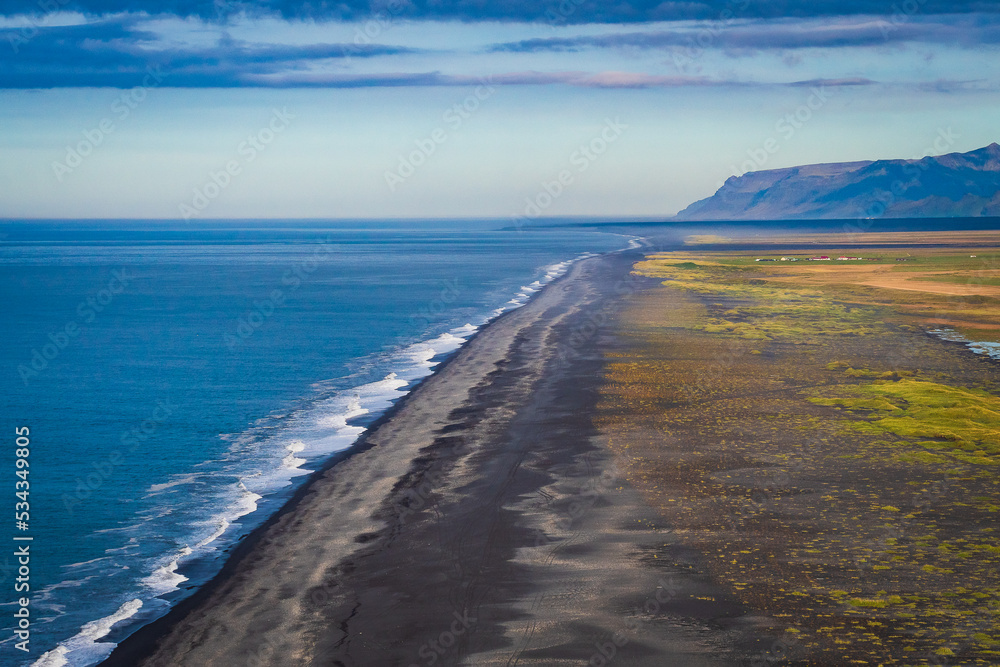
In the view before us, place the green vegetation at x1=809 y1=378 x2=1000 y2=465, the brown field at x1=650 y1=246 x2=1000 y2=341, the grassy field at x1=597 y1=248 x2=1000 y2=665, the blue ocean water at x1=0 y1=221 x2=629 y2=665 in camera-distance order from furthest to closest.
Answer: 1. the brown field at x1=650 y1=246 x2=1000 y2=341
2. the green vegetation at x1=809 y1=378 x2=1000 y2=465
3. the blue ocean water at x1=0 y1=221 x2=629 y2=665
4. the grassy field at x1=597 y1=248 x2=1000 y2=665

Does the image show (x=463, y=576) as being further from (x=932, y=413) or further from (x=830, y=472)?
(x=932, y=413)

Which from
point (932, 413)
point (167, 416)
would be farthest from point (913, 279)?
point (167, 416)

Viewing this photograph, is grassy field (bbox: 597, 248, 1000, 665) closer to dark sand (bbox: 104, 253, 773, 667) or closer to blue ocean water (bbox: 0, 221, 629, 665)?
dark sand (bbox: 104, 253, 773, 667)

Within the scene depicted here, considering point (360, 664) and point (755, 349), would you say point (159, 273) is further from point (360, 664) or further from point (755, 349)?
point (360, 664)

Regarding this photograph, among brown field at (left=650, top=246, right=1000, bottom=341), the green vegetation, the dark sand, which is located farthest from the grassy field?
brown field at (left=650, top=246, right=1000, bottom=341)

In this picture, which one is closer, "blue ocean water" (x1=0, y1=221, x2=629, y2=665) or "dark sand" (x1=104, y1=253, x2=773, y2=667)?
"dark sand" (x1=104, y1=253, x2=773, y2=667)

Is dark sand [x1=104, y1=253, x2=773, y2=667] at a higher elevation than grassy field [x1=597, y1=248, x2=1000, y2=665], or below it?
below

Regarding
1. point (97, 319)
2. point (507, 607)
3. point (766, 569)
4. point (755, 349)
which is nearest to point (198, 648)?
point (507, 607)

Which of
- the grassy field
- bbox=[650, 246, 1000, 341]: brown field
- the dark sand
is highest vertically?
bbox=[650, 246, 1000, 341]: brown field

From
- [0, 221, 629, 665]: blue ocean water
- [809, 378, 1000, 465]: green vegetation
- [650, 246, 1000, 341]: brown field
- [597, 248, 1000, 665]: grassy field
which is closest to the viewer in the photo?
[597, 248, 1000, 665]: grassy field
